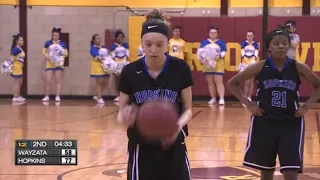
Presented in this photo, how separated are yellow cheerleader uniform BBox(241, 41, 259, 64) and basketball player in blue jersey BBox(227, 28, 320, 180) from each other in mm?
10087

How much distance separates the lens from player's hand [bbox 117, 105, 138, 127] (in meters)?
3.74

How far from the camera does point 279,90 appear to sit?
17.1ft

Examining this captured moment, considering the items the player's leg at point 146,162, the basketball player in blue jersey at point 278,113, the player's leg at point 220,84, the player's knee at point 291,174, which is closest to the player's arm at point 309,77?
the basketball player in blue jersey at point 278,113

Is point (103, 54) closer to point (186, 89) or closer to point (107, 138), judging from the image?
point (107, 138)

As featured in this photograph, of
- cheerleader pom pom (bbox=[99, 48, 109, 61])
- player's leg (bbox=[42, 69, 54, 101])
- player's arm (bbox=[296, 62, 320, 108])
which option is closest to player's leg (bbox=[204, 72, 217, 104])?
cheerleader pom pom (bbox=[99, 48, 109, 61])

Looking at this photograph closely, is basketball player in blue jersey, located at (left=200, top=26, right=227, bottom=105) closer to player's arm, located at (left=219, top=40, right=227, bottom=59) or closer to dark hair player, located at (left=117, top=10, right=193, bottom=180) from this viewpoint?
player's arm, located at (left=219, top=40, right=227, bottom=59)

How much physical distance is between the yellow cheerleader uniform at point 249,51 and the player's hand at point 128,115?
1180 cm

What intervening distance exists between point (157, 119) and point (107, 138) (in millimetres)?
6086

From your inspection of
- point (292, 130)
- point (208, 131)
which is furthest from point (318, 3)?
point (292, 130)

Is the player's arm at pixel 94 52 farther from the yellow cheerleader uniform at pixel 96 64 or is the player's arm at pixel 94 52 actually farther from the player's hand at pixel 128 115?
the player's hand at pixel 128 115

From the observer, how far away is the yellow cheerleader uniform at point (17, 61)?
16109 millimetres

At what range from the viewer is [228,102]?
16531 mm
